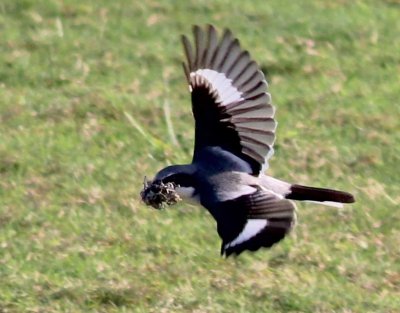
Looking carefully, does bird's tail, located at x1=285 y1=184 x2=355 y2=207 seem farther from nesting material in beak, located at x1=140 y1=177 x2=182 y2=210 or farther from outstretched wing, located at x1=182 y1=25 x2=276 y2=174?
nesting material in beak, located at x1=140 y1=177 x2=182 y2=210

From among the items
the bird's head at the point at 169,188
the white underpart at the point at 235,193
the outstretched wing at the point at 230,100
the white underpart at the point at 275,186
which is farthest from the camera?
the outstretched wing at the point at 230,100

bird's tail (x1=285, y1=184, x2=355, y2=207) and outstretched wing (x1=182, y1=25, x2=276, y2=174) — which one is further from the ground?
outstretched wing (x1=182, y1=25, x2=276, y2=174)

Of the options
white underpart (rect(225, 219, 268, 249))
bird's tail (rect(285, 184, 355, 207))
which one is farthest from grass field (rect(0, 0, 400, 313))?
white underpart (rect(225, 219, 268, 249))

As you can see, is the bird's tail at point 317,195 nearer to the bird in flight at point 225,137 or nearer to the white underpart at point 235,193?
the bird in flight at point 225,137

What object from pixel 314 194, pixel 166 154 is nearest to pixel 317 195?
pixel 314 194

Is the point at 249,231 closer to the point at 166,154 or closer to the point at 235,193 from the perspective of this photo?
the point at 235,193

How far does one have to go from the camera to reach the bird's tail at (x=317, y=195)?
554 centimetres

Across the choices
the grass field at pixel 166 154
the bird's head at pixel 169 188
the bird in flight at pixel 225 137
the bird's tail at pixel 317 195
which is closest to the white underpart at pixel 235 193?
the bird in flight at pixel 225 137

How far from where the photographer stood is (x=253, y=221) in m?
4.86

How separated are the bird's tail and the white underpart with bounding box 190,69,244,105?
1.55 feet

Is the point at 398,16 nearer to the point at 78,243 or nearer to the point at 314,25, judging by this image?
the point at 314,25

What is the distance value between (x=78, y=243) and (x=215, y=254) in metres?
0.63

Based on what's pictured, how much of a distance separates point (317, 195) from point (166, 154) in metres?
1.66

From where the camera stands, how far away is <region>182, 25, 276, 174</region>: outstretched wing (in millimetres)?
5652
